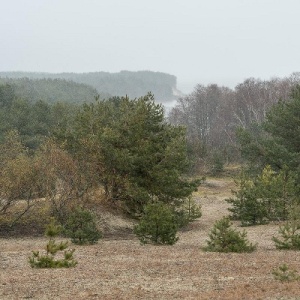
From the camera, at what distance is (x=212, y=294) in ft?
35.1

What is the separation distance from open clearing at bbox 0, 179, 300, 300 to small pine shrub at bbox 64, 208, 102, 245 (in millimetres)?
519

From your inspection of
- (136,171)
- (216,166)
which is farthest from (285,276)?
(216,166)

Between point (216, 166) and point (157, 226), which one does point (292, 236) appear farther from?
point (216, 166)

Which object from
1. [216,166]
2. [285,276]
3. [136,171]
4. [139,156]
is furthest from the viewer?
[216,166]

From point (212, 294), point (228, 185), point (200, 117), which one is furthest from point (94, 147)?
point (200, 117)

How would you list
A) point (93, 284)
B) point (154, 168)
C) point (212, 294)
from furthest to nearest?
point (154, 168), point (93, 284), point (212, 294)

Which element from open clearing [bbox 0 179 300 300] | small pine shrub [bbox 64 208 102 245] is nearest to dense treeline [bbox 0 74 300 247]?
small pine shrub [bbox 64 208 102 245]

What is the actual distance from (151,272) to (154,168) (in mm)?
12414

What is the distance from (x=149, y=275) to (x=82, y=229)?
23.7 ft

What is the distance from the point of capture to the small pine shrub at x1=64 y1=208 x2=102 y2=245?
63.8ft

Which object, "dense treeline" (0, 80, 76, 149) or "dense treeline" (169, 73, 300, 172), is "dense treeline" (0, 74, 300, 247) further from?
"dense treeline" (169, 73, 300, 172)

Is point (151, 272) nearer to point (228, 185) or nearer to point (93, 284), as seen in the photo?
point (93, 284)

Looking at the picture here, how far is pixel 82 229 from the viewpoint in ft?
64.8

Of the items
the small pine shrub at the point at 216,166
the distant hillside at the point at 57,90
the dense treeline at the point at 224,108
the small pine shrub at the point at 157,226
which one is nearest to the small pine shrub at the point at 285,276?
the small pine shrub at the point at 157,226
